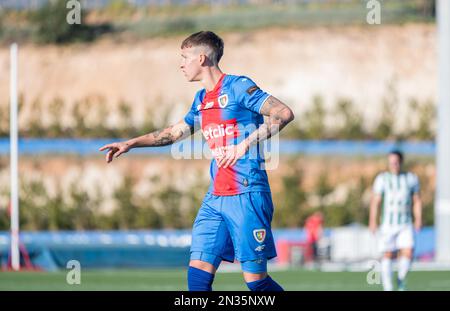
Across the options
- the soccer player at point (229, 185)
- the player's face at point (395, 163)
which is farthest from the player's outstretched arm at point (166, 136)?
the player's face at point (395, 163)

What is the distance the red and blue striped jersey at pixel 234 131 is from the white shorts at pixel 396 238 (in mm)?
6618

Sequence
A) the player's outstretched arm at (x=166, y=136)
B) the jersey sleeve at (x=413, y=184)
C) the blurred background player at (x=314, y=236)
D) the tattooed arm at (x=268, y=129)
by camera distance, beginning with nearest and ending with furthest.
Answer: the tattooed arm at (x=268, y=129) < the player's outstretched arm at (x=166, y=136) < the jersey sleeve at (x=413, y=184) < the blurred background player at (x=314, y=236)

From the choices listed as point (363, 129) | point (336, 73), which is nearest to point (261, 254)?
point (363, 129)

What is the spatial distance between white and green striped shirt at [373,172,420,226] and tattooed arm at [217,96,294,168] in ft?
22.7

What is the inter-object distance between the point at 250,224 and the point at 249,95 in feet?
3.31

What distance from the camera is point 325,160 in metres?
38.9

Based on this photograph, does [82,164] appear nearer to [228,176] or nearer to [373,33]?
[373,33]

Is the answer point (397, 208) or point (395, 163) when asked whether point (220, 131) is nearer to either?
point (395, 163)

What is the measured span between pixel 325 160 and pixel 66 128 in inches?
400

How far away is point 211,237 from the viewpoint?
820 centimetres

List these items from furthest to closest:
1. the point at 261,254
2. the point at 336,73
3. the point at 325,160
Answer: the point at 336,73
the point at 325,160
the point at 261,254

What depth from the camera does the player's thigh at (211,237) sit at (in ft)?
26.9
